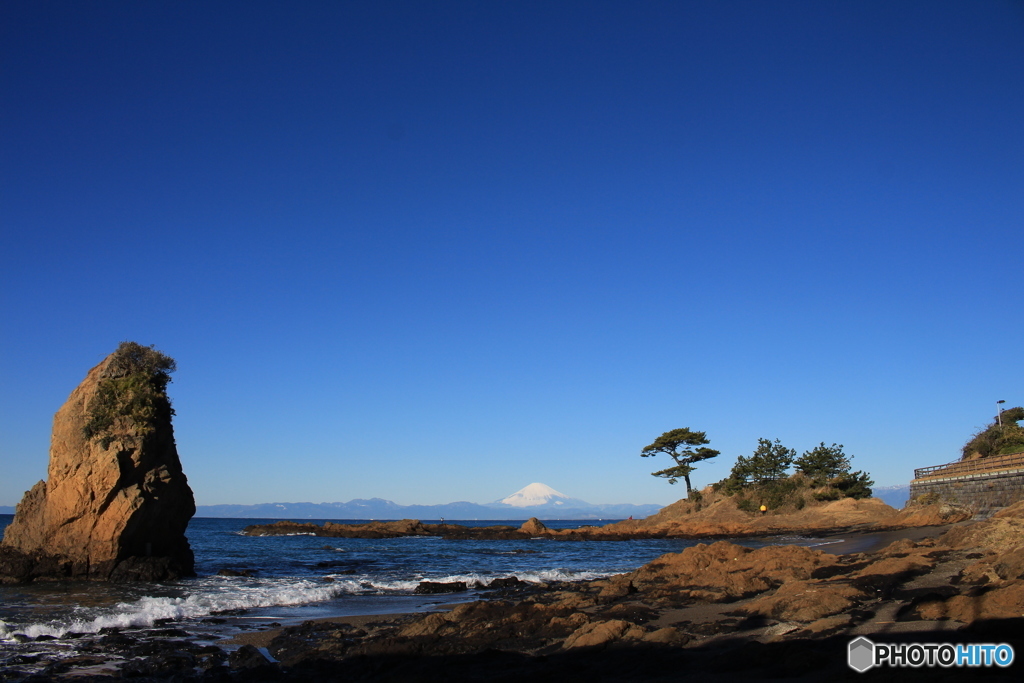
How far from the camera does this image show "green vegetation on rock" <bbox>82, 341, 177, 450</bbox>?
21.3 meters

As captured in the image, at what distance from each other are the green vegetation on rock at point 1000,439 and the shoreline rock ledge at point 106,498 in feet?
137

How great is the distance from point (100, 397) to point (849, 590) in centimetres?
2336

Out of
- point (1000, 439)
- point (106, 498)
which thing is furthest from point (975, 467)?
point (106, 498)

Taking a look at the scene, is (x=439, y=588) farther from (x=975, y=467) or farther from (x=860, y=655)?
(x=975, y=467)

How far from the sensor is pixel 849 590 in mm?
9445

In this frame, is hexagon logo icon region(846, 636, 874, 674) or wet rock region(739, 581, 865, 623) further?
wet rock region(739, 581, 865, 623)

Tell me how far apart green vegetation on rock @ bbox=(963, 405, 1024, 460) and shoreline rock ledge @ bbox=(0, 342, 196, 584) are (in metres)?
41.8

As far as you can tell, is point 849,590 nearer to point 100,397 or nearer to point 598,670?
point 598,670

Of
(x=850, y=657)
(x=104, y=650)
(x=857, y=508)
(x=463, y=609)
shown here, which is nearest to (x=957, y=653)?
(x=850, y=657)

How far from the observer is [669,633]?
8445 millimetres

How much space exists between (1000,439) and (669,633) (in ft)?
134

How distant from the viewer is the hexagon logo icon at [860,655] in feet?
20.0

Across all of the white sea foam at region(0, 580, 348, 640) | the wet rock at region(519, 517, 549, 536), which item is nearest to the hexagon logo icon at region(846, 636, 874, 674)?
the white sea foam at region(0, 580, 348, 640)

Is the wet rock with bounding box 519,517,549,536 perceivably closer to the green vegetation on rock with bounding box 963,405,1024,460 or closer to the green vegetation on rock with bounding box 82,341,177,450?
the green vegetation on rock with bounding box 963,405,1024,460
